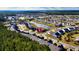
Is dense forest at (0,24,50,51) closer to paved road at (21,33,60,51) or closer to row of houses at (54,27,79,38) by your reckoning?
paved road at (21,33,60,51)

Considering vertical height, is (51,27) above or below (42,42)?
above

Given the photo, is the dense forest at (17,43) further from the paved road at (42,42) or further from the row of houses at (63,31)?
the row of houses at (63,31)

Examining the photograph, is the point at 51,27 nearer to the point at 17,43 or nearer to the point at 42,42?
the point at 42,42

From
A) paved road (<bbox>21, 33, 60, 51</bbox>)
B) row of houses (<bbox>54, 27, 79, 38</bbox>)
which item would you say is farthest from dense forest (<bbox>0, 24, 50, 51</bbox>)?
row of houses (<bbox>54, 27, 79, 38</bbox>)

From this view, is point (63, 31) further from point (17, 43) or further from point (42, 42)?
point (17, 43)

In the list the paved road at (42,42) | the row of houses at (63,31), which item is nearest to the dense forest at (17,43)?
the paved road at (42,42)

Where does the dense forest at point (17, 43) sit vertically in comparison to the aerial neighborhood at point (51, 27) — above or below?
below

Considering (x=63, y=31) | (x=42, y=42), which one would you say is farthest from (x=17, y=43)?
(x=63, y=31)

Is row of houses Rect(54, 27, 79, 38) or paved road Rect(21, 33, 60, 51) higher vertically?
row of houses Rect(54, 27, 79, 38)
